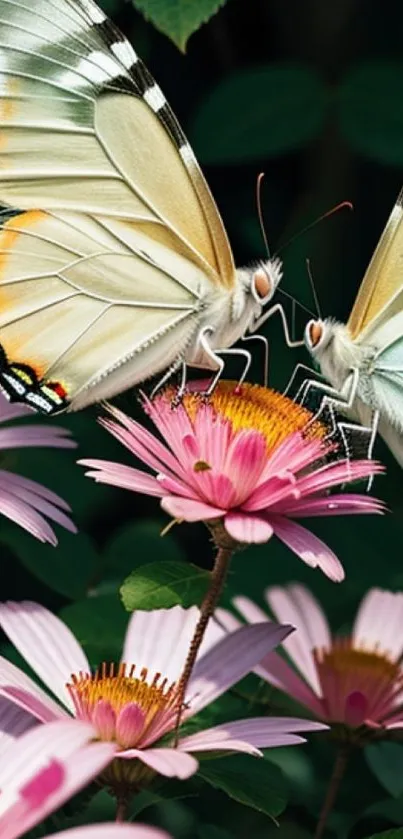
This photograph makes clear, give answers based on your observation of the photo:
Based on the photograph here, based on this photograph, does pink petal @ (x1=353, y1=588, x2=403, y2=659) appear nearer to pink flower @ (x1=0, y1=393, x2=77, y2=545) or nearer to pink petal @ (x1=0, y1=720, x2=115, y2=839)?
pink flower @ (x1=0, y1=393, x2=77, y2=545)

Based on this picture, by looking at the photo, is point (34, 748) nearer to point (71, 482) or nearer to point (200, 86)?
point (71, 482)

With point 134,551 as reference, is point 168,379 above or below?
above

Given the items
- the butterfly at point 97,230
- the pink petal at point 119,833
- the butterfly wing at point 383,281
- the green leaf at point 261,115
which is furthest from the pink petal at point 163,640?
the green leaf at point 261,115

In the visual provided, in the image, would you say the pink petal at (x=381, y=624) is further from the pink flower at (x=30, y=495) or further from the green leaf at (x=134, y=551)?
the pink flower at (x=30, y=495)

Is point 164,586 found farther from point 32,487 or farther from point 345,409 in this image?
point 345,409

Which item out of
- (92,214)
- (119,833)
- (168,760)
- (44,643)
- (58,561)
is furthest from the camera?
(58,561)

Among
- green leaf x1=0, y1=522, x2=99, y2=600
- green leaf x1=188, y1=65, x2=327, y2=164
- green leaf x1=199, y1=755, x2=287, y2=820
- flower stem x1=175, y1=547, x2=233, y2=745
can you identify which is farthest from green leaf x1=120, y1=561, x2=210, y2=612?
green leaf x1=188, y1=65, x2=327, y2=164

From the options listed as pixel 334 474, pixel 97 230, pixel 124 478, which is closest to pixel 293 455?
pixel 334 474
